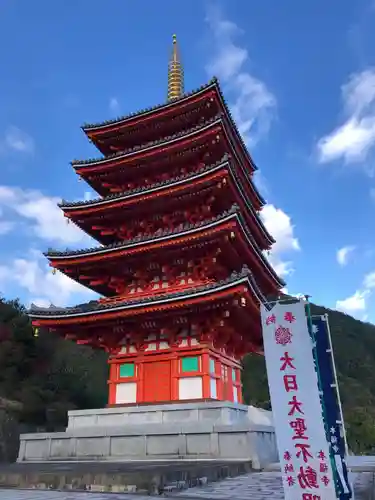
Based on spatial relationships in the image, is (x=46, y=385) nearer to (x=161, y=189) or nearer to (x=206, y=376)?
(x=206, y=376)

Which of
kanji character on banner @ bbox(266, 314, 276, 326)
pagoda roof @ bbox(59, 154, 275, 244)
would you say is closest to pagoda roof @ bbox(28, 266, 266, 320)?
pagoda roof @ bbox(59, 154, 275, 244)

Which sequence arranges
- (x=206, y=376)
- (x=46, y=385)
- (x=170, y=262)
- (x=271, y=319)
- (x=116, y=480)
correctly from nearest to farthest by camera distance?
(x=271, y=319)
(x=116, y=480)
(x=206, y=376)
(x=170, y=262)
(x=46, y=385)

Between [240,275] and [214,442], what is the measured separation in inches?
216

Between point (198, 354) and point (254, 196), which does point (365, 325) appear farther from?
point (198, 354)

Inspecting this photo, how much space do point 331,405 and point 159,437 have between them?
35.3ft

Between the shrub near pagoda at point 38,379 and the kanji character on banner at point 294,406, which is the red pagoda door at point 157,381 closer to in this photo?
the kanji character on banner at point 294,406

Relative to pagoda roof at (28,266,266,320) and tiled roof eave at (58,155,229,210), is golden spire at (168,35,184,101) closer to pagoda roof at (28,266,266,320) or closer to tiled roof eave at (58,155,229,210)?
tiled roof eave at (58,155,229,210)

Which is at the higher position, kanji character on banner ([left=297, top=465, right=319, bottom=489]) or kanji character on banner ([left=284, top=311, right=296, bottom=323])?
kanji character on banner ([left=284, top=311, right=296, bottom=323])

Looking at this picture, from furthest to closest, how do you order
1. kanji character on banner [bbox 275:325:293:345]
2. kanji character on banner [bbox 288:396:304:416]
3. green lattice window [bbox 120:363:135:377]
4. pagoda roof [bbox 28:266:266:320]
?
1. green lattice window [bbox 120:363:135:377]
2. pagoda roof [bbox 28:266:266:320]
3. kanji character on banner [bbox 275:325:293:345]
4. kanji character on banner [bbox 288:396:304:416]

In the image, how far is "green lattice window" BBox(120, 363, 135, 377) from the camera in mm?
17188

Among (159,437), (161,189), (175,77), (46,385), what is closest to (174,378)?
(159,437)

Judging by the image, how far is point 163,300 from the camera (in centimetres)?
1548

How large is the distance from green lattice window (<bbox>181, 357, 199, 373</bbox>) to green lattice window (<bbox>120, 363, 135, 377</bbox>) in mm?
2276

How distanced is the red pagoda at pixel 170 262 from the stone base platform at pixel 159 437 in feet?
3.22
